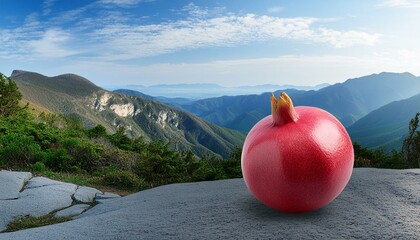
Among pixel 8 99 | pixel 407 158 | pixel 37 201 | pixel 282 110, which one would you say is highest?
pixel 8 99

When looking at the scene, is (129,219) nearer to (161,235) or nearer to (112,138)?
(161,235)

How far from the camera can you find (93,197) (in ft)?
28.9

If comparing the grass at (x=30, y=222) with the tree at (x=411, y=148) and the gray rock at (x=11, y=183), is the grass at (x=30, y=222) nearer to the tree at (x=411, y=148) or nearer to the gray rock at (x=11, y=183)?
the gray rock at (x=11, y=183)

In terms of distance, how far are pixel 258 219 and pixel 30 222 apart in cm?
451

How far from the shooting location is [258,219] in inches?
150

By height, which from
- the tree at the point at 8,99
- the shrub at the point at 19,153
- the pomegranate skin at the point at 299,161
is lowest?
the shrub at the point at 19,153

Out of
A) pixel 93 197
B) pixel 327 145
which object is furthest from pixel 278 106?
pixel 93 197

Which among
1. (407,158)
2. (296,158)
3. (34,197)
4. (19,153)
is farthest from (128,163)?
(296,158)

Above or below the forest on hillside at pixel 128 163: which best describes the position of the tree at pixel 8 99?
above

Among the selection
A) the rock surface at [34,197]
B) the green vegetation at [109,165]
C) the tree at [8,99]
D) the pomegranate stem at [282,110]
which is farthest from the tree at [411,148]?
the tree at [8,99]

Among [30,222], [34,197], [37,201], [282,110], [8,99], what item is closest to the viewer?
[282,110]

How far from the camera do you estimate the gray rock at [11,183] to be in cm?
807

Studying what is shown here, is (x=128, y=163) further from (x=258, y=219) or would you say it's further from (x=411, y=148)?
(x=258, y=219)

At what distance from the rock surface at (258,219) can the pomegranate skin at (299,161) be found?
242mm
